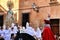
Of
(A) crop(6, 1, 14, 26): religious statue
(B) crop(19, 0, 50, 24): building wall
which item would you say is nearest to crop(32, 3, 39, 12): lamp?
(B) crop(19, 0, 50, 24): building wall

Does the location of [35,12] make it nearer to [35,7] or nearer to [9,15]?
[35,7]

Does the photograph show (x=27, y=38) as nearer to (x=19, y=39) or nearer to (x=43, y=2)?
(x=19, y=39)

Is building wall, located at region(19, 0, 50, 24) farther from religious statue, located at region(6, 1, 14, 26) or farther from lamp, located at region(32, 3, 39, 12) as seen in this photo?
religious statue, located at region(6, 1, 14, 26)

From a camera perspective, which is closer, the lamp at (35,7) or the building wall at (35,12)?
the building wall at (35,12)

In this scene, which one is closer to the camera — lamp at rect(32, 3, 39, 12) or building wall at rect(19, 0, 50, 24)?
building wall at rect(19, 0, 50, 24)

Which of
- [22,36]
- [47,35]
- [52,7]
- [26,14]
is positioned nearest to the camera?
[22,36]

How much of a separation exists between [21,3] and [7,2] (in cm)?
93

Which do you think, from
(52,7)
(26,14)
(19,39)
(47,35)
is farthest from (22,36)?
(26,14)

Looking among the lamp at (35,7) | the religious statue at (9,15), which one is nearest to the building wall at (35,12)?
the lamp at (35,7)

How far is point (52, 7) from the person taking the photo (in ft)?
51.1

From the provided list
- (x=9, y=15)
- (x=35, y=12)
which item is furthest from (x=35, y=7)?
(x=9, y=15)

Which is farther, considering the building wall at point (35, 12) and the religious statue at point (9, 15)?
the religious statue at point (9, 15)

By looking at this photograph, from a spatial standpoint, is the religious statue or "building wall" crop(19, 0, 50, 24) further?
the religious statue

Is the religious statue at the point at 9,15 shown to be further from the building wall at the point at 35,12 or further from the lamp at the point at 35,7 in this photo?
the lamp at the point at 35,7
